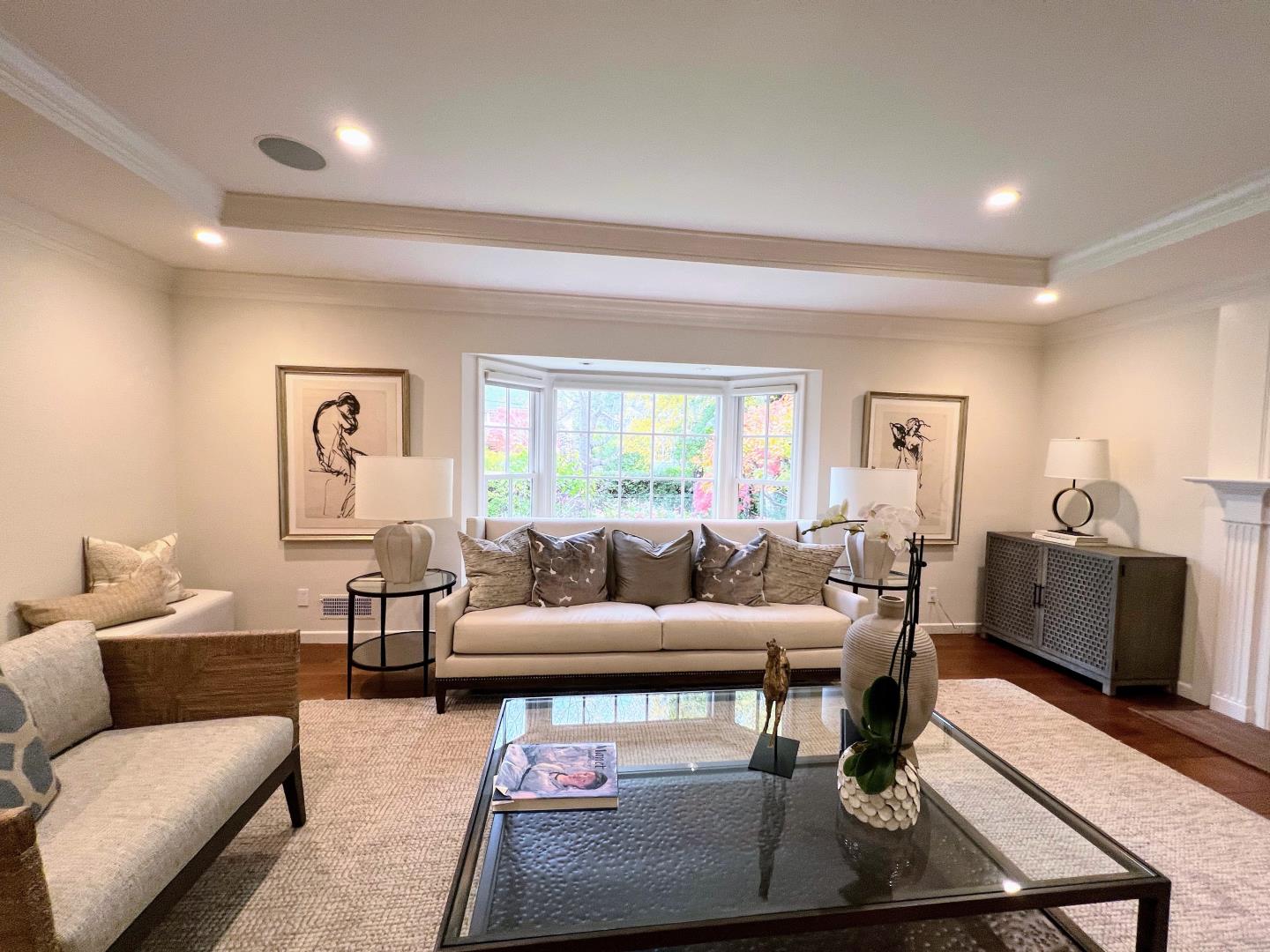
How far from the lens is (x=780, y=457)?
462cm

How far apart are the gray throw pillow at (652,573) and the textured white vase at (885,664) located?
148cm

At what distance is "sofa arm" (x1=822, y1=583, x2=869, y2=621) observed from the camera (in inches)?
124

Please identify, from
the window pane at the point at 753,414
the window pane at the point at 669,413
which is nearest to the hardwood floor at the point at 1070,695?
the window pane at the point at 753,414

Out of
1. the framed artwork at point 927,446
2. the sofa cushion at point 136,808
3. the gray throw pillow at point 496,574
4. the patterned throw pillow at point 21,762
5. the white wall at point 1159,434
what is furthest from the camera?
the framed artwork at point 927,446

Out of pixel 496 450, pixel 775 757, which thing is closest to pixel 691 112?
pixel 775 757

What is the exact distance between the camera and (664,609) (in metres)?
3.14

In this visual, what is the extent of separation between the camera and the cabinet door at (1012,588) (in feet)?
12.7

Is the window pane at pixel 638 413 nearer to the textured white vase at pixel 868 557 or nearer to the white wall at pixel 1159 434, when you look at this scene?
the textured white vase at pixel 868 557

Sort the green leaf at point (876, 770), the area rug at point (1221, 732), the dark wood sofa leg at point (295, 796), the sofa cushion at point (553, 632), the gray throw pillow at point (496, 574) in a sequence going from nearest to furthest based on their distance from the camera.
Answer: the green leaf at point (876, 770) → the dark wood sofa leg at point (295, 796) → the area rug at point (1221, 732) → the sofa cushion at point (553, 632) → the gray throw pillow at point (496, 574)

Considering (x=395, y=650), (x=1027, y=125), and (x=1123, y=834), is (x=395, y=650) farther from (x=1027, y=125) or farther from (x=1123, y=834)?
(x=1027, y=125)

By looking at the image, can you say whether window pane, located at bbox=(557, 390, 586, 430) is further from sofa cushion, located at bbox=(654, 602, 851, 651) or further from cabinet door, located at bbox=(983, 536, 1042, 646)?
cabinet door, located at bbox=(983, 536, 1042, 646)

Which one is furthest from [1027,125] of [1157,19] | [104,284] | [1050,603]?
[104,284]

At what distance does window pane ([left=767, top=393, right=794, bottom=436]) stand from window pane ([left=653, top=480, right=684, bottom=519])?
92 centimetres

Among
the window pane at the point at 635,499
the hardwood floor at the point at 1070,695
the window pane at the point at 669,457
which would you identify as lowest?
the hardwood floor at the point at 1070,695
